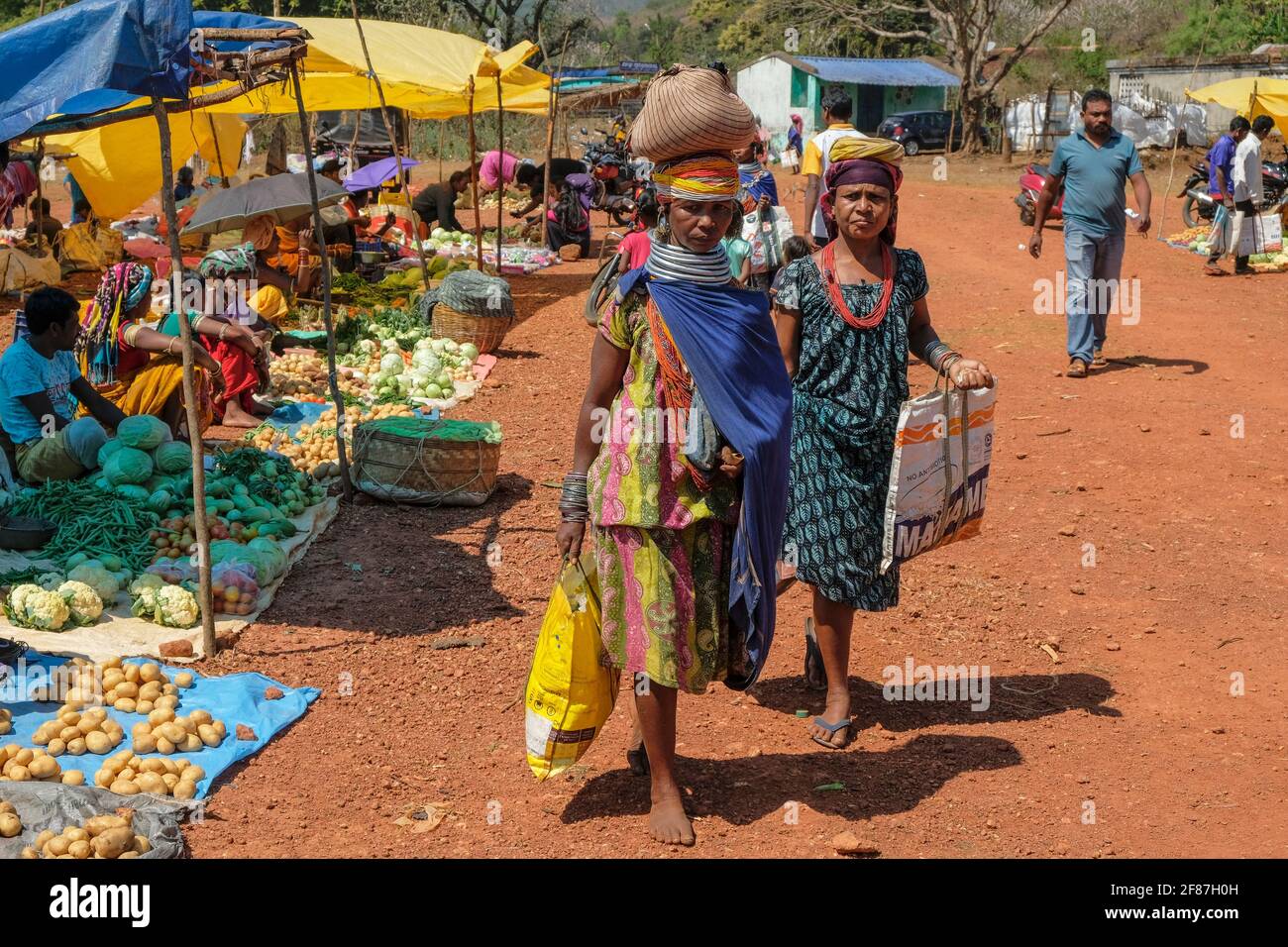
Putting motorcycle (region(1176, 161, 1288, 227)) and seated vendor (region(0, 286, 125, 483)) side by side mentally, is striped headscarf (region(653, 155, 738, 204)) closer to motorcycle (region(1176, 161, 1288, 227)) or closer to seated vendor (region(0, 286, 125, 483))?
seated vendor (region(0, 286, 125, 483))

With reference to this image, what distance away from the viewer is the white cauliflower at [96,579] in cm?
518

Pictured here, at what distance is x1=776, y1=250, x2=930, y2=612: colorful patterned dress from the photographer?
3.96m

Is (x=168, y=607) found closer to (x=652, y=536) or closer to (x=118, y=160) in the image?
(x=652, y=536)

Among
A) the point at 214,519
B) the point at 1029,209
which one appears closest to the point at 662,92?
the point at 214,519

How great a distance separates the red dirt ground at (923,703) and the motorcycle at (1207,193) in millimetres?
9414

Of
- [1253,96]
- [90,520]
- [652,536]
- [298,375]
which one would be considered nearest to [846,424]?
[652,536]

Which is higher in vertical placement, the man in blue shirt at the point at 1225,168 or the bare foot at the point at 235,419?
the man in blue shirt at the point at 1225,168

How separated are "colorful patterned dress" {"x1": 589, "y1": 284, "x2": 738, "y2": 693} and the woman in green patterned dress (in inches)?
29.6

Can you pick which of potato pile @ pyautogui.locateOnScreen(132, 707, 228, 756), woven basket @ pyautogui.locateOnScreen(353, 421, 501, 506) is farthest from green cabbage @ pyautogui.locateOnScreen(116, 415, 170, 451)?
potato pile @ pyautogui.locateOnScreen(132, 707, 228, 756)

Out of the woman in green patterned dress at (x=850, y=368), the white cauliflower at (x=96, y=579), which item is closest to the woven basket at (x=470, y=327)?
the white cauliflower at (x=96, y=579)

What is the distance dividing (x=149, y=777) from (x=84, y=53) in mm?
2422

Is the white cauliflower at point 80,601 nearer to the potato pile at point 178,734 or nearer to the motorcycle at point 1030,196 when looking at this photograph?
the potato pile at point 178,734

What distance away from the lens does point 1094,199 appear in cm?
870

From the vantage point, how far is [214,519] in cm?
585
